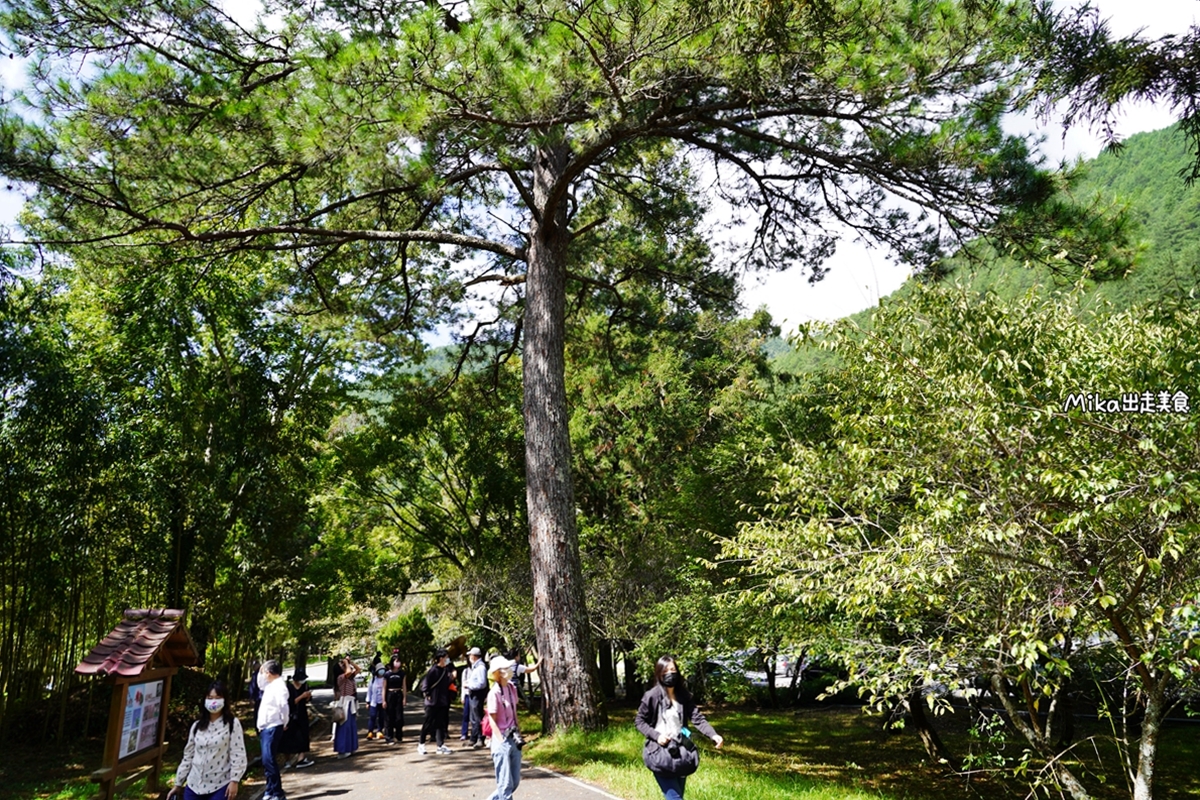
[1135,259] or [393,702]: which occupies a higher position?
[1135,259]

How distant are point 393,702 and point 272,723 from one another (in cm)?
520

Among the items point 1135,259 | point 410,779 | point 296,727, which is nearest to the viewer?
point 1135,259

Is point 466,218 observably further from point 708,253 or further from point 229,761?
point 229,761

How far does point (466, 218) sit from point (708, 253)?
15.1 feet

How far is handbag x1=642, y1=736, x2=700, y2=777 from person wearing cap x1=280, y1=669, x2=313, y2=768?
5.56 m

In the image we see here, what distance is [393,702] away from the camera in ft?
39.2

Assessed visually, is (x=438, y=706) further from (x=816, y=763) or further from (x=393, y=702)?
(x=816, y=763)

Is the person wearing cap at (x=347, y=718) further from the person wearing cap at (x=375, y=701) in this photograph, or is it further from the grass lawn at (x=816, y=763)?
the grass lawn at (x=816, y=763)

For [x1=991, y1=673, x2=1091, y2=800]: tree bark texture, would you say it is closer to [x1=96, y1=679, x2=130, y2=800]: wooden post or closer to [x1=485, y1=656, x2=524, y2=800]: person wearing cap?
[x1=485, y1=656, x2=524, y2=800]: person wearing cap

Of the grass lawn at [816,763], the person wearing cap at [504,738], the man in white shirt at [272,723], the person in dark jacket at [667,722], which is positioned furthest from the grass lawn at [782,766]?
the man in white shirt at [272,723]

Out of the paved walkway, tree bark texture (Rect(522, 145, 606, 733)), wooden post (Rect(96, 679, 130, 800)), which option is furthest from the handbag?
wooden post (Rect(96, 679, 130, 800))

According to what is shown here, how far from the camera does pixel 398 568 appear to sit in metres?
21.5

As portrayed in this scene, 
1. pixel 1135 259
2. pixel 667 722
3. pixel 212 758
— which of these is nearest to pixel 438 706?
pixel 212 758

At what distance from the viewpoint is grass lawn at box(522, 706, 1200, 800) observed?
689cm
